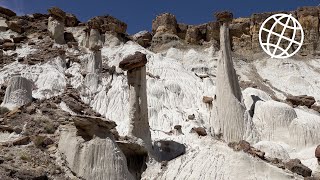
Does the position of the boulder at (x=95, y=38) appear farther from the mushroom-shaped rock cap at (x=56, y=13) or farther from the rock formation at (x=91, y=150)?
the rock formation at (x=91, y=150)

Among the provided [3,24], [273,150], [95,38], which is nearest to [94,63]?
[95,38]

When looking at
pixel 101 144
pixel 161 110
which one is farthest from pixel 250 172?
pixel 161 110

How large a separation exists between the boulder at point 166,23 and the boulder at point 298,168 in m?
31.4

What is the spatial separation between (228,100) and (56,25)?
57.0ft

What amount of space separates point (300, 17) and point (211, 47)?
13110 millimetres

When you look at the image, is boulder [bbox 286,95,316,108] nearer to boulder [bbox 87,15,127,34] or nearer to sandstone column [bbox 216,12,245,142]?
sandstone column [bbox 216,12,245,142]

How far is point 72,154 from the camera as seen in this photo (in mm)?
17656

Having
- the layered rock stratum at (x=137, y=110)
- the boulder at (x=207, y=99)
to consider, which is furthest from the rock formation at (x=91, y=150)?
the boulder at (x=207, y=99)

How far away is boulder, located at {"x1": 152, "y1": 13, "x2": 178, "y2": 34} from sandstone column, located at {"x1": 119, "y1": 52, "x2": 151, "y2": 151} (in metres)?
28.7

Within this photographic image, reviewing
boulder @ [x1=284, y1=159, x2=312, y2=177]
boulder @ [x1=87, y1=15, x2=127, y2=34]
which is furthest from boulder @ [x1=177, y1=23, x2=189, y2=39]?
boulder @ [x1=284, y1=159, x2=312, y2=177]

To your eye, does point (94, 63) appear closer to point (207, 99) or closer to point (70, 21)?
point (207, 99)

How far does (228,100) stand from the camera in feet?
90.6

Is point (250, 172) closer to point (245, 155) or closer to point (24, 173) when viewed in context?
point (245, 155)

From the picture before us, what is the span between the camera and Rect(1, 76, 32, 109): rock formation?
2495 centimetres
